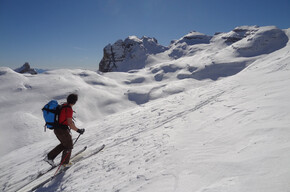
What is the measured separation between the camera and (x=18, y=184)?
5758mm

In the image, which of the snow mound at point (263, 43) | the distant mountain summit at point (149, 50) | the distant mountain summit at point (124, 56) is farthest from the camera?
the distant mountain summit at point (124, 56)

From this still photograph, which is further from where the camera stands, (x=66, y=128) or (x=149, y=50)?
(x=149, y=50)

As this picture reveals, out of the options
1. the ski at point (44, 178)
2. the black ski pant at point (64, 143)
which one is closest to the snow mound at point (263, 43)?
the ski at point (44, 178)

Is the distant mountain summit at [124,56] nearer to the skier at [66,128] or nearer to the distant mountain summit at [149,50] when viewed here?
the distant mountain summit at [149,50]

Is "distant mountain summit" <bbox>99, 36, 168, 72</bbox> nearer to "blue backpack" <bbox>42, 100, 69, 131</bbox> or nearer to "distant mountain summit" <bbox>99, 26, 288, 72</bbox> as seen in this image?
"distant mountain summit" <bbox>99, 26, 288, 72</bbox>

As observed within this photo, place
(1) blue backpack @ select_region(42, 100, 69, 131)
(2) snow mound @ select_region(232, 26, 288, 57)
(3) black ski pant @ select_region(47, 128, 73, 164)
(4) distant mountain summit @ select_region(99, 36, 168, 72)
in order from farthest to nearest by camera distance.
Answer: 1. (4) distant mountain summit @ select_region(99, 36, 168, 72)
2. (2) snow mound @ select_region(232, 26, 288, 57)
3. (3) black ski pant @ select_region(47, 128, 73, 164)
4. (1) blue backpack @ select_region(42, 100, 69, 131)

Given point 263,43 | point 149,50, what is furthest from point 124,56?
point 263,43

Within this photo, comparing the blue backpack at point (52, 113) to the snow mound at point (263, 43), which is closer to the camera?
the blue backpack at point (52, 113)

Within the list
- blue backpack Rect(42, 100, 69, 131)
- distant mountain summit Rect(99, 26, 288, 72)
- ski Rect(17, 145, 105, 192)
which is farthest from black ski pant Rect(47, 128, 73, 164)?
distant mountain summit Rect(99, 26, 288, 72)

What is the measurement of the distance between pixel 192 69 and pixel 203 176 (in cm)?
2977

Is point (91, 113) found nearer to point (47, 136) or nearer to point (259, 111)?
point (47, 136)

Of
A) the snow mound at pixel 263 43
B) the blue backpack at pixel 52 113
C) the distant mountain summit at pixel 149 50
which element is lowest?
the blue backpack at pixel 52 113

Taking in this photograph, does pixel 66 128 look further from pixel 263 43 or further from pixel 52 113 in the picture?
pixel 263 43

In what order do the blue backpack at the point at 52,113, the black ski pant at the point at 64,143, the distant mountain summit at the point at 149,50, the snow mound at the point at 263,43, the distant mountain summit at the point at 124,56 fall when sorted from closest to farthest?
the blue backpack at the point at 52,113
the black ski pant at the point at 64,143
the snow mound at the point at 263,43
the distant mountain summit at the point at 149,50
the distant mountain summit at the point at 124,56
